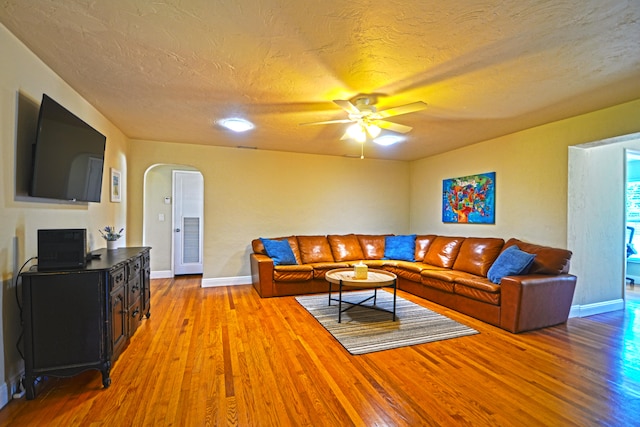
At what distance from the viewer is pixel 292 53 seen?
2168 millimetres

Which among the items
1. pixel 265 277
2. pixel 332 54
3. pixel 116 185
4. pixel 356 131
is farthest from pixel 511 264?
pixel 116 185

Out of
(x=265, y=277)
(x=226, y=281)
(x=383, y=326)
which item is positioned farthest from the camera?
(x=226, y=281)

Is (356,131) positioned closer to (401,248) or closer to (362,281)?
(362,281)

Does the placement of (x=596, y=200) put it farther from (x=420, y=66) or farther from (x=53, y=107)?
(x=53, y=107)

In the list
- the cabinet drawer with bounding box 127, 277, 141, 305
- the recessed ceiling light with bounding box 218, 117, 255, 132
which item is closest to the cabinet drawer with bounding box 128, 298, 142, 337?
the cabinet drawer with bounding box 127, 277, 141, 305

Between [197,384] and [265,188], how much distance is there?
3665 mm

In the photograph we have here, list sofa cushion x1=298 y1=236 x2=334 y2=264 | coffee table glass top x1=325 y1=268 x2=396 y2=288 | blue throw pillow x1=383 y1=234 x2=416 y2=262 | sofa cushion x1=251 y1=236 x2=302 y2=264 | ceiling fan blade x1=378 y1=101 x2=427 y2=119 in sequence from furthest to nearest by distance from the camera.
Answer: blue throw pillow x1=383 y1=234 x2=416 y2=262, sofa cushion x1=298 y1=236 x2=334 y2=264, sofa cushion x1=251 y1=236 x2=302 y2=264, coffee table glass top x1=325 y1=268 x2=396 y2=288, ceiling fan blade x1=378 y1=101 x2=427 y2=119

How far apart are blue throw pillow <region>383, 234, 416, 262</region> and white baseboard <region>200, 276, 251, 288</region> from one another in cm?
258

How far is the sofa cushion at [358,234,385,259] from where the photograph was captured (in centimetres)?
564

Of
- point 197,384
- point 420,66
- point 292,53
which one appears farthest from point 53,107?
point 420,66

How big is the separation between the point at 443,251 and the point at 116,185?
4.88m

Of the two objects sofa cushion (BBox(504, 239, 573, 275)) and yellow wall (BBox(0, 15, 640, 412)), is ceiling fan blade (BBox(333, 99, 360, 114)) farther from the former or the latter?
sofa cushion (BBox(504, 239, 573, 275))

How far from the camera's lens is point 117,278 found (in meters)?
2.43

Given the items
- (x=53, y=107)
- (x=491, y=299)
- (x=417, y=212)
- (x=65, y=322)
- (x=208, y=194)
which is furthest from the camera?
(x=417, y=212)
